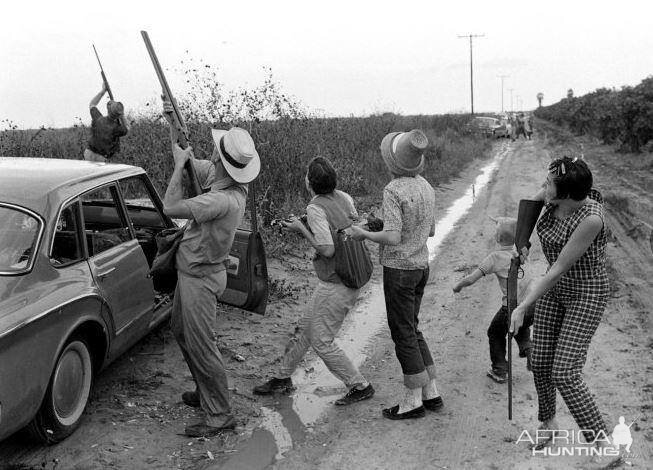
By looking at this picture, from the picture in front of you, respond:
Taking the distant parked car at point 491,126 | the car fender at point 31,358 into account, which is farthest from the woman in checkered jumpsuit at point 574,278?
the distant parked car at point 491,126

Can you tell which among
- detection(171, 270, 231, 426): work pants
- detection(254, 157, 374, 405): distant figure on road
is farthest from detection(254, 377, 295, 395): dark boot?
detection(171, 270, 231, 426): work pants

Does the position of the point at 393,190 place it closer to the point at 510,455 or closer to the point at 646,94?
the point at 510,455

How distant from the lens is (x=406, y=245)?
4.50m

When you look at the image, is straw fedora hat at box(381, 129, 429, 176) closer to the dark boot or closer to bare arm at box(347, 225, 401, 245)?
bare arm at box(347, 225, 401, 245)

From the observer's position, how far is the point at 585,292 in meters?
3.75

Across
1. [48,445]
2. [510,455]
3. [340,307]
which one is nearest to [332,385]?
[340,307]

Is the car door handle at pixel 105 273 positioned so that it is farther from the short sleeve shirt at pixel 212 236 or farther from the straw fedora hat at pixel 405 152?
the straw fedora hat at pixel 405 152

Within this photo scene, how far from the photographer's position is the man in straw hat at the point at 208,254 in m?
4.03

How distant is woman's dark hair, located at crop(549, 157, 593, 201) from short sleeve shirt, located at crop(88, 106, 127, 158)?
5650mm

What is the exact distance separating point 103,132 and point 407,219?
4.80 metres

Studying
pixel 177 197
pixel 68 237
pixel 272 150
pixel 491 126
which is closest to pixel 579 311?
pixel 177 197

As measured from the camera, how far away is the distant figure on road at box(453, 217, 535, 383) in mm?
4977

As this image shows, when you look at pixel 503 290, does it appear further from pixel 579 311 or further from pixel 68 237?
pixel 68 237

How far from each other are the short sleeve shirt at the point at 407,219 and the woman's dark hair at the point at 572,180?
949mm
